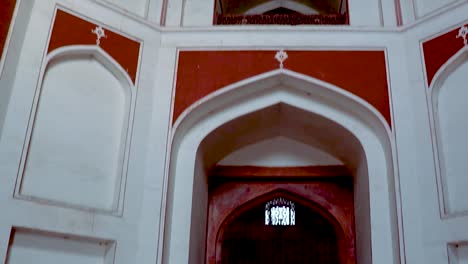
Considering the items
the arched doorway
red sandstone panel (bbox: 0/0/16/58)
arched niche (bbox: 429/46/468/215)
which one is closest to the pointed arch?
the arched doorway

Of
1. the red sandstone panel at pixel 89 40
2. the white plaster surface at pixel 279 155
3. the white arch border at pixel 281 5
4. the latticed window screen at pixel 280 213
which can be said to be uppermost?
the white arch border at pixel 281 5

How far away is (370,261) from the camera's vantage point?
4.32m

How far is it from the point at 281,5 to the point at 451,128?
8.37 ft

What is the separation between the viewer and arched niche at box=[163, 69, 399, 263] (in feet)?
14.3

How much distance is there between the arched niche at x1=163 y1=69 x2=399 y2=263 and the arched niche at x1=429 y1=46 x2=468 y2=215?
38cm

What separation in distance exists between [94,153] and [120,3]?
140 cm

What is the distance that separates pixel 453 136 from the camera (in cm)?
416

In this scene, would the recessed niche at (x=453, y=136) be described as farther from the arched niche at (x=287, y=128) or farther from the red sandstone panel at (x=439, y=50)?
the arched niche at (x=287, y=128)

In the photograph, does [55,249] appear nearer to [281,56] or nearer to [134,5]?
[134,5]

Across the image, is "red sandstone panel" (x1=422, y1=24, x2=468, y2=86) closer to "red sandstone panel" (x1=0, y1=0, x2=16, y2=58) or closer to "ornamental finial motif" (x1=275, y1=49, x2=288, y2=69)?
"ornamental finial motif" (x1=275, y1=49, x2=288, y2=69)

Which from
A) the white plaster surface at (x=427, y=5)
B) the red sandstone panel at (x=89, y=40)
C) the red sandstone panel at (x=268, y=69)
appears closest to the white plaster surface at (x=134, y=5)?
the red sandstone panel at (x=89, y=40)

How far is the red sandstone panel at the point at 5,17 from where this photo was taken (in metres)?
3.85

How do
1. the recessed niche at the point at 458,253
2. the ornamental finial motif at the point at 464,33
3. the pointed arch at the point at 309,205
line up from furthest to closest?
the pointed arch at the point at 309,205, the ornamental finial motif at the point at 464,33, the recessed niche at the point at 458,253

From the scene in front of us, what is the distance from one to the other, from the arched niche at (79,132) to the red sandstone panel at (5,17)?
1.25 ft
